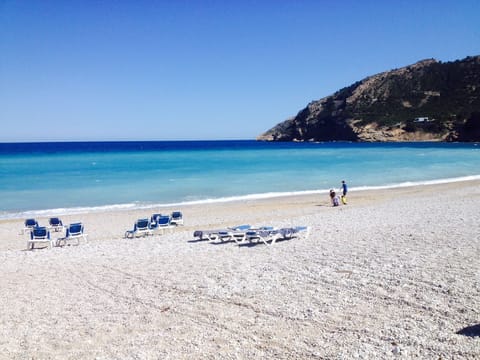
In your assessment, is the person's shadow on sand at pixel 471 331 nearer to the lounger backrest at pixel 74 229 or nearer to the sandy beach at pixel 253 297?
the sandy beach at pixel 253 297

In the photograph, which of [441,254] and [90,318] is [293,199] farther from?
[90,318]

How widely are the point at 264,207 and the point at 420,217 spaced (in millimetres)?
7876

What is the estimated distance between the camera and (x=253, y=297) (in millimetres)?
6758

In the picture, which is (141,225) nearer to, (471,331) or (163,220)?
(163,220)

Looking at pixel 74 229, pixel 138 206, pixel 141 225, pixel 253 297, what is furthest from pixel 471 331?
pixel 138 206

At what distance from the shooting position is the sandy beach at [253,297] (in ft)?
16.7

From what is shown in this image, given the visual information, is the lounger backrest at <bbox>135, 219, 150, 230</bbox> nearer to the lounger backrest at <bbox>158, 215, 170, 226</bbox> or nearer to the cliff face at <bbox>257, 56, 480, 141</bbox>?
the lounger backrest at <bbox>158, 215, 170, 226</bbox>

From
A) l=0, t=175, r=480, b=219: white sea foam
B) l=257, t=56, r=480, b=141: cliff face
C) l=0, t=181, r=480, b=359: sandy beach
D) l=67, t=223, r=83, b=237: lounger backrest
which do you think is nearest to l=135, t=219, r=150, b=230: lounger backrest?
l=0, t=181, r=480, b=359: sandy beach

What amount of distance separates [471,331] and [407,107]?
120 metres

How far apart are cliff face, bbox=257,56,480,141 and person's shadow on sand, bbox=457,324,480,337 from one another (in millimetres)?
106746

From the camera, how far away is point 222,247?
11.0 metres

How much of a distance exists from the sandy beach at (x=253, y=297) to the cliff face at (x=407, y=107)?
103 m

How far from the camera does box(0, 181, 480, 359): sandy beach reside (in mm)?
5098

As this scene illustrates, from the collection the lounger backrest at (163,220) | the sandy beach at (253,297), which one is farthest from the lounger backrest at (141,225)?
the sandy beach at (253,297)
